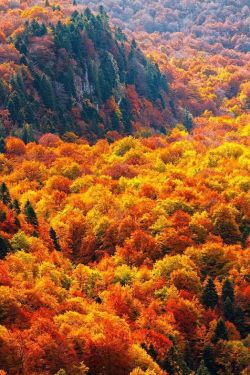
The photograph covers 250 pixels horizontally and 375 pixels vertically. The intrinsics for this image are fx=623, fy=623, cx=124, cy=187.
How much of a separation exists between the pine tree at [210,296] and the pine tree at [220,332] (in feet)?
33.1

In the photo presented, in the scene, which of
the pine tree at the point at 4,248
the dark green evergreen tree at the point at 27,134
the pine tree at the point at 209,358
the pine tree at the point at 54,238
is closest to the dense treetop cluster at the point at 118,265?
the pine tree at the point at 209,358

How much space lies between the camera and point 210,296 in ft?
382

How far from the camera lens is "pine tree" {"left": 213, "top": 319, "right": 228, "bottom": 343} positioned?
106m

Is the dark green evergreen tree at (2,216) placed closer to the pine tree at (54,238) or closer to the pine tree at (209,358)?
the pine tree at (54,238)

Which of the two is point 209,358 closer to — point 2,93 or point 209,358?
point 209,358

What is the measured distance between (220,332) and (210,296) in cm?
1145

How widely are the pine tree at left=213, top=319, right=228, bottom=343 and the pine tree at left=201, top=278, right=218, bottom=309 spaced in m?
10.1

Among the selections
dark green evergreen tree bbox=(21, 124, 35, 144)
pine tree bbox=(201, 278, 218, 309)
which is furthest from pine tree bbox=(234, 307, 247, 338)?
dark green evergreen tree bbox=(21, 124, 35, 144)

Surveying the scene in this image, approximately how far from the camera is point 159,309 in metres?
112

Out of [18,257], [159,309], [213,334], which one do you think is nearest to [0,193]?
[18,257]

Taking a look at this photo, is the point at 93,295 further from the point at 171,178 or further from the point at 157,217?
the point at 171,178

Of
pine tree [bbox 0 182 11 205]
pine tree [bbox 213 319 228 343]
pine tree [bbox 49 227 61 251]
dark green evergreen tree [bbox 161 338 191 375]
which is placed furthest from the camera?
pine tree [bbox 0 182 11 205]

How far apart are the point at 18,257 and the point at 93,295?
15740 mm

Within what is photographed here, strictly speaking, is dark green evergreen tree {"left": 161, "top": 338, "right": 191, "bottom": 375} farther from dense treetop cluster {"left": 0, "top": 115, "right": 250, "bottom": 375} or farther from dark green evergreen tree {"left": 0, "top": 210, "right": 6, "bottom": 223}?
dark green evergreen tree {"left": 0, "top": 210, "right": 6, "bottom": 223}
